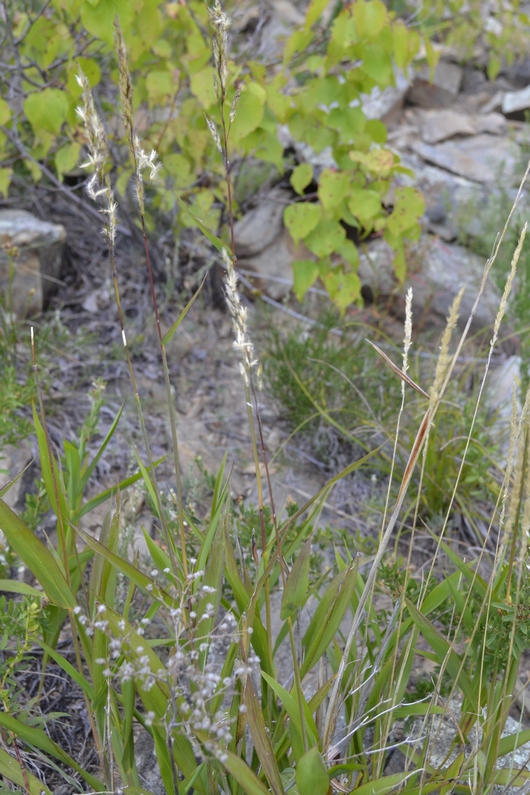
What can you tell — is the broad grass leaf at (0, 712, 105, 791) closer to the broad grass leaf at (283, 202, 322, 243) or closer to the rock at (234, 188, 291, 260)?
the broad grass leaf at (283, 202, 322, 243)

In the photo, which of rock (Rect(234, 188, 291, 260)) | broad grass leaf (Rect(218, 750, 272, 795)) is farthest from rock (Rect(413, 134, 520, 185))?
broad grass leaf (Rect(218, 750, 272, 795))

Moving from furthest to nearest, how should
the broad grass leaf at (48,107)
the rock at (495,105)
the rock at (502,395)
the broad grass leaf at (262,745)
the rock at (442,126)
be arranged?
the rock at (495,105), the rock at (442,126), the rock at (502,395), the broad grass leaf at (48,107), the broad grass leaf at (262,745)

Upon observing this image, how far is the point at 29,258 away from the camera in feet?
10.3

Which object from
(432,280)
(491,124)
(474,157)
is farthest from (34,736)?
(491,124)

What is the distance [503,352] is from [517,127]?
366cm

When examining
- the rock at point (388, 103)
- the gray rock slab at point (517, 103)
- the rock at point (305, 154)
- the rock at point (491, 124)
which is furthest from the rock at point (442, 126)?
the rock at point (305, 154)

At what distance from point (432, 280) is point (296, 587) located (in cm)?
320

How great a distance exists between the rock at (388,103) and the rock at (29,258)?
10.1 feet

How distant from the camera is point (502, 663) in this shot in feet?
4.10

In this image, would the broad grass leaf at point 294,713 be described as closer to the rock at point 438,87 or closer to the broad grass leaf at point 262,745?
the broad grass leaf at point 262,745

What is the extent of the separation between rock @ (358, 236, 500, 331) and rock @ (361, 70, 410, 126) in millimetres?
1702

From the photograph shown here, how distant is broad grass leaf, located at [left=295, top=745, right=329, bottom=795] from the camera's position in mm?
970

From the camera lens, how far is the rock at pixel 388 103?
5.43 metres

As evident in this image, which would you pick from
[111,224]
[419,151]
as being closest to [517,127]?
[419,151]
